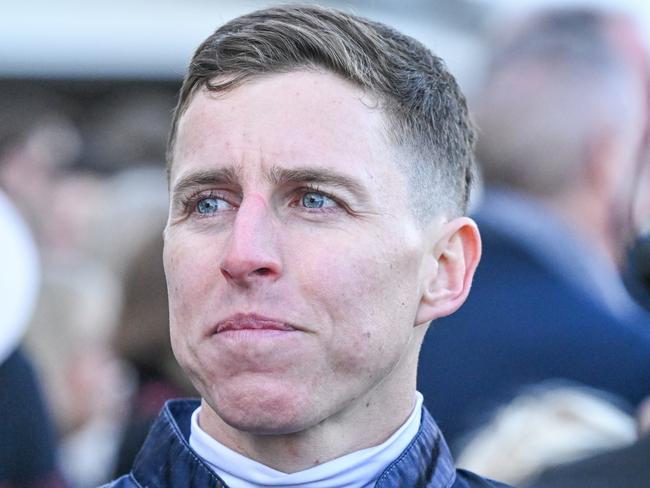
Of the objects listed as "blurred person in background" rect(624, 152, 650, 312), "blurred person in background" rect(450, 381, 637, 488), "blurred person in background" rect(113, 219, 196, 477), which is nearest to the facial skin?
"blurred person in background" rect(624, 152, 650, 312)

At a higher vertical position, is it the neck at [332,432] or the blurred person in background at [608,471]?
the blurred person in background at [608,471]

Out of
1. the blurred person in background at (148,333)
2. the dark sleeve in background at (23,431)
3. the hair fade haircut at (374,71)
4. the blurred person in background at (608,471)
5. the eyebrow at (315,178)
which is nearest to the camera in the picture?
the blurred person in background at (608,471)

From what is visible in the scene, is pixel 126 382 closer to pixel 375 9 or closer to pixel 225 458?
pixel 225 458

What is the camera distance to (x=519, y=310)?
3.47 m

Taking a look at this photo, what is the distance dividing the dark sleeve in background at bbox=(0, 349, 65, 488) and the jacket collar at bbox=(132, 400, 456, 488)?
4.76ft

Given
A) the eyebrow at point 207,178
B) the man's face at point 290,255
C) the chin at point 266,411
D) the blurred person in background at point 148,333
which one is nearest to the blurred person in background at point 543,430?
the man's face at point 290,255

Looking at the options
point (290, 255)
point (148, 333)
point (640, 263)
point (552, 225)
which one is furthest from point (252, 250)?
point (148, 333)

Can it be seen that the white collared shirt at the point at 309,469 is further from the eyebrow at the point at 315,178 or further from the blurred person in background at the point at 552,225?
the blurred person in background at the point at 552,225

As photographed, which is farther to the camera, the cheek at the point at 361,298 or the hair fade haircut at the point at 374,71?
the hair fade haircut at the point at 374,71

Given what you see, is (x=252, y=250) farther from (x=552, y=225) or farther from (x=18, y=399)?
(x=18, y=399)

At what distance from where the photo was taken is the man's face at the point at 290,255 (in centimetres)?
234

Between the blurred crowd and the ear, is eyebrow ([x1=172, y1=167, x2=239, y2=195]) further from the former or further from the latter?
the blurred crowd

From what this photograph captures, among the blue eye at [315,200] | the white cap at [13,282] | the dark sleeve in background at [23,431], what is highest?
the blue eye at [315,200]

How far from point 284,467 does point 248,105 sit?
68 centimetres
